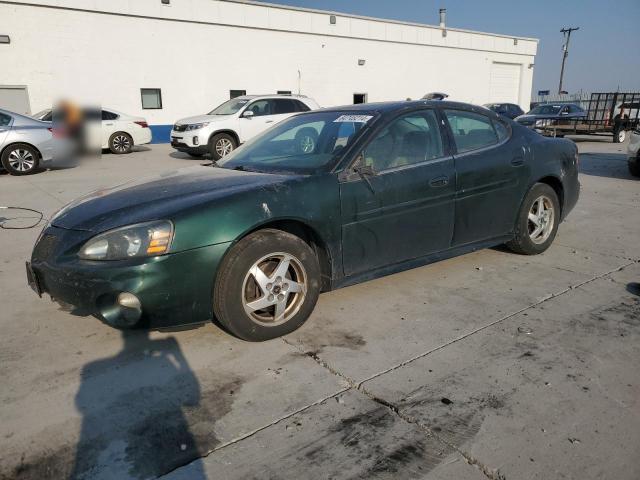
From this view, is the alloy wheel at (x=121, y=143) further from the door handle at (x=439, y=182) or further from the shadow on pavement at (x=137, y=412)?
the door handle at (x=439, y=182)

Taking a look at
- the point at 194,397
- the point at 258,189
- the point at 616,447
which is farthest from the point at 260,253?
the point at 616,447

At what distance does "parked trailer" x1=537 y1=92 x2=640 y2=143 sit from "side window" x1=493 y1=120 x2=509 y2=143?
15.7m

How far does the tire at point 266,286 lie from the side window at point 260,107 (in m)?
10.8

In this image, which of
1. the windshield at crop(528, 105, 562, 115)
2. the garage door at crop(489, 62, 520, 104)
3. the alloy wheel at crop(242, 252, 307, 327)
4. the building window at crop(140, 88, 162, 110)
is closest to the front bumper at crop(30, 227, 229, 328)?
the alloy wheel at crop(242, 252, 307, 327)

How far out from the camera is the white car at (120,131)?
47.7ft

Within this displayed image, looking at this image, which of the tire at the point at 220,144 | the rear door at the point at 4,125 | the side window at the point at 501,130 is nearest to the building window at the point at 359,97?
the tire at the point at 220,144

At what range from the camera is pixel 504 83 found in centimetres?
3300

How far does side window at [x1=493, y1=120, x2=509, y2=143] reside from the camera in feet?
14.7

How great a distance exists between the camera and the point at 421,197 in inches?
148

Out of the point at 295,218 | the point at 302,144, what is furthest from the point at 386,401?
the point at 302,144

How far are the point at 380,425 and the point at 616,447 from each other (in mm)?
1029

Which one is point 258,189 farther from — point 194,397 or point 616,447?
point 616,447

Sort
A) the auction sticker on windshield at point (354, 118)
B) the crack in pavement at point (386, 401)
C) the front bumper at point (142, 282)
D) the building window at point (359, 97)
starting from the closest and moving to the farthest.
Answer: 1. the crack in pavement at point (386, 401)
2. the front bumper at point (142, 282)
3. the auction sticker on windshield at point (354, 118)
4. the building window at point (359, 97)

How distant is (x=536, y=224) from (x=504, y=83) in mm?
31555
